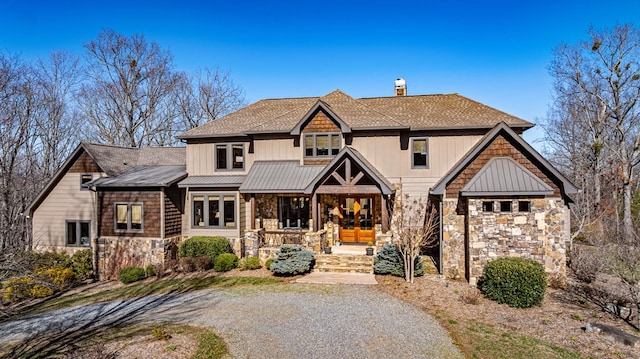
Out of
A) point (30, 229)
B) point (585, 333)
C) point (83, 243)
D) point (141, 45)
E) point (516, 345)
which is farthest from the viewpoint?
point (141, 45)

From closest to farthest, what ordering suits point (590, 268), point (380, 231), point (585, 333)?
1. point (585, 333)
2. point (590, 268)
3. point (380, 231)

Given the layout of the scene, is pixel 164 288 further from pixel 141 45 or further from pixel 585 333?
pixel 141 45

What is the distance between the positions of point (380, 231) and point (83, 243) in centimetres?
1573

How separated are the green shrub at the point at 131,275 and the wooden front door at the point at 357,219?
9.50 meters

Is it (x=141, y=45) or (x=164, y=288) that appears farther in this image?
(x=141, y=45)

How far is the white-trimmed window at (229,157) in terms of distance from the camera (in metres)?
19.9

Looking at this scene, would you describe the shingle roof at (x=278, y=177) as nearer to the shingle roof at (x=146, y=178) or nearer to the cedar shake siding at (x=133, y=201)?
the shingle roof at (x=146, y=178)

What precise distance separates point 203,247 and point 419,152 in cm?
1155

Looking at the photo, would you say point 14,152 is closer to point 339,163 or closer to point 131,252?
point 131,252

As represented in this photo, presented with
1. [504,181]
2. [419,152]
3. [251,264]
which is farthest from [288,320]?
[419,152]

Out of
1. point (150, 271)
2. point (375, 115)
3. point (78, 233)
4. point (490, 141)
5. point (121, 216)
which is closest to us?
point (490, 141)

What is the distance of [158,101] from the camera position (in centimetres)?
3509

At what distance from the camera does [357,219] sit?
61.1 ft

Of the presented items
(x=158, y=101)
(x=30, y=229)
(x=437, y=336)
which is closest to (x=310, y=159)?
(x=437, y=336)
